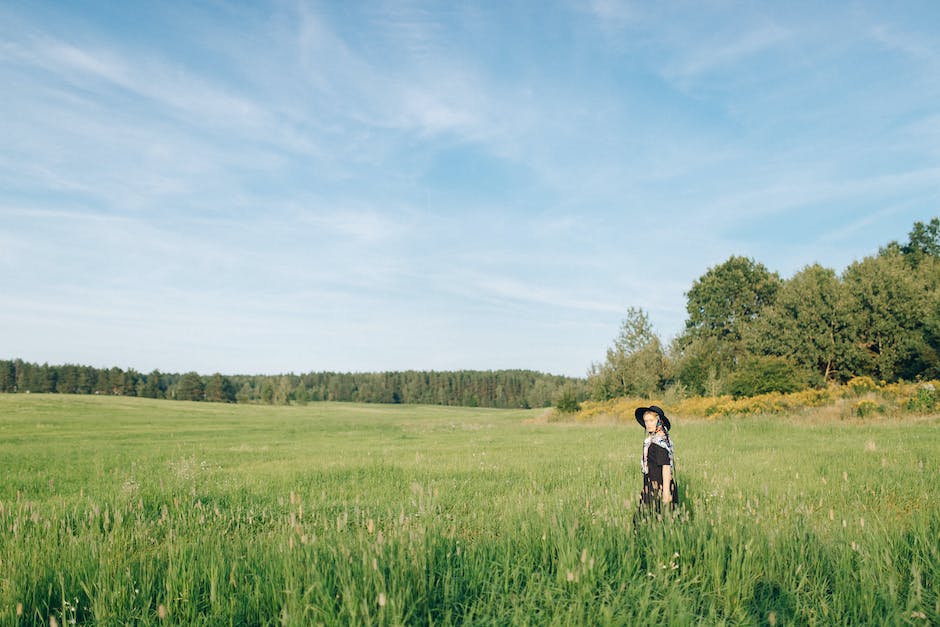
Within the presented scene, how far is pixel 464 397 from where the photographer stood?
157m

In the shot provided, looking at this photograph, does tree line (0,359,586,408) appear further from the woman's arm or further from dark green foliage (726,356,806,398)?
the woman's arm

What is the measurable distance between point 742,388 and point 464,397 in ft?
406

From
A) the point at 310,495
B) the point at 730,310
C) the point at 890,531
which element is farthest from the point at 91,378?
the point at 890,531

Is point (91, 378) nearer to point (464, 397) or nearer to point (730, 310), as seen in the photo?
point (464, 397)

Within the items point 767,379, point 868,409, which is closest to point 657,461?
point 868,409

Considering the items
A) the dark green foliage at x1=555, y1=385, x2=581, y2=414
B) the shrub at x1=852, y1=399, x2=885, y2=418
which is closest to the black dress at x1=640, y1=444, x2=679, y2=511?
the shrub at x1=852, y1=399, x2=885, y2=418

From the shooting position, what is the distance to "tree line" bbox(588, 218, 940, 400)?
131 ft

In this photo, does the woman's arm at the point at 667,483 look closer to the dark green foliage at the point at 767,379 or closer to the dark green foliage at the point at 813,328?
the dark green foliage at the point at 767,379

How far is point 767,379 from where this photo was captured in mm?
34625

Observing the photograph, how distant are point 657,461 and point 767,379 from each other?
3312 centimetres

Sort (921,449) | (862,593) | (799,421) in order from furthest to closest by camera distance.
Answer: (799,421) → (921,449) → (862,593)

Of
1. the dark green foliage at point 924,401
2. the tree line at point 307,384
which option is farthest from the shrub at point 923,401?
the tree line at point 307,384

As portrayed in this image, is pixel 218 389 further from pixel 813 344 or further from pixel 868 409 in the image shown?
pixel 868 409

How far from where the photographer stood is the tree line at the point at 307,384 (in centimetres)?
11975
